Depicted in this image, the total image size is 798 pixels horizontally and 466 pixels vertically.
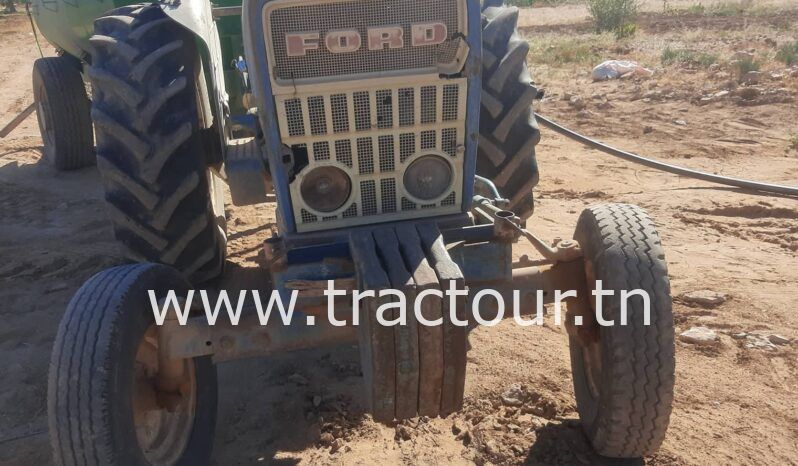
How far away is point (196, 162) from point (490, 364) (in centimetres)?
202

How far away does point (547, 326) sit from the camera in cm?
455

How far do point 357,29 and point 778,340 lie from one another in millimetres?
3191

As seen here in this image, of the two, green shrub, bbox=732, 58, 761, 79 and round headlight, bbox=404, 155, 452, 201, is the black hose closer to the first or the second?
round headlight, bbox=404, 155, 452, 201

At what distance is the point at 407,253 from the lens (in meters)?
2.86

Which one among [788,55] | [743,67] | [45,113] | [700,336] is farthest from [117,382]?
[788,55]

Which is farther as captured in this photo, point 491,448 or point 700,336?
point 700,336

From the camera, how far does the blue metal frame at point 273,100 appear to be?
110 inches

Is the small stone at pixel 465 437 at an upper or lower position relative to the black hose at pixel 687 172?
lower

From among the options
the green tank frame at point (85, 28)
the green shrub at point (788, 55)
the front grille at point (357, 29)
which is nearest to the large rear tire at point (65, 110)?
the green tank frame at point (85, 28)

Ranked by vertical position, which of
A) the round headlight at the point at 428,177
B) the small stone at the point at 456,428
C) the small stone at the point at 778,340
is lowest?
the small stone at the point at 778,340

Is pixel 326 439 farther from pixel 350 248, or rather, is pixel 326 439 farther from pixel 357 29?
pixel 357 29

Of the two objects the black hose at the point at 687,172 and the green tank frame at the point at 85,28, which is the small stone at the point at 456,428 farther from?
the black hose at the point at 687,172

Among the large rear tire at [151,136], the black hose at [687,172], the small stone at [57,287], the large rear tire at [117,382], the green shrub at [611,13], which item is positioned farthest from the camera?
the green shrub at [611,13]

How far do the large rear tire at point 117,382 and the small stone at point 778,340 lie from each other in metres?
3.34
